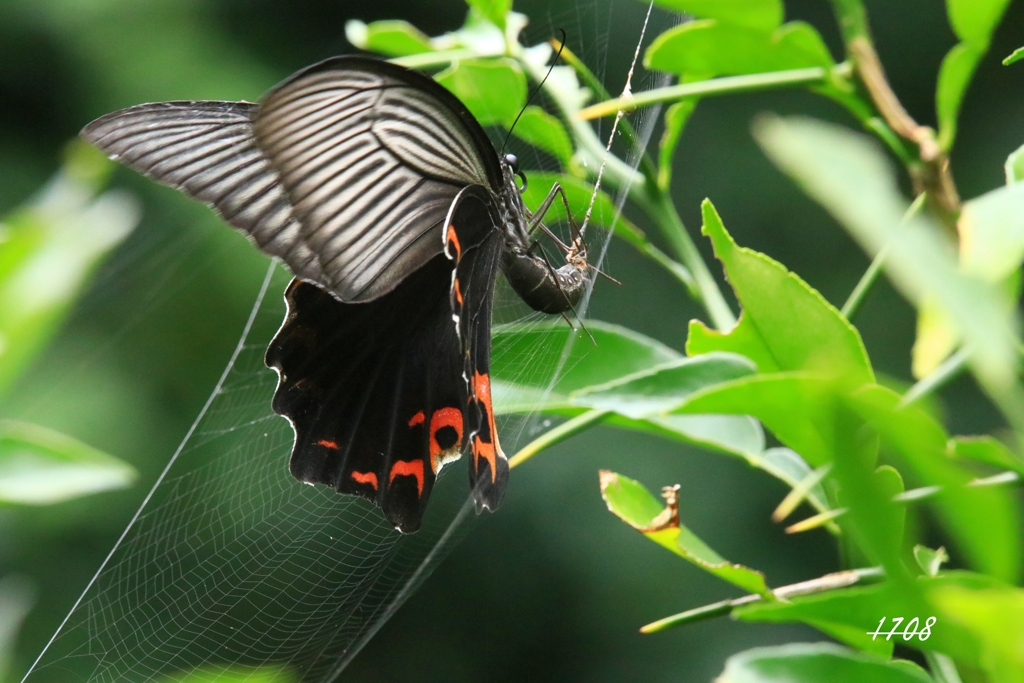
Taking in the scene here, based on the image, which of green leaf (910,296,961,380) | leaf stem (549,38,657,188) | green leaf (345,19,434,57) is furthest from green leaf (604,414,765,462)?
green leaf (345,19,434,57)

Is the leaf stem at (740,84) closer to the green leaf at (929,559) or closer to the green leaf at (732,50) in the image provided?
the green leaf at (732,50)

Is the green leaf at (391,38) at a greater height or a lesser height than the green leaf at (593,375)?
greater

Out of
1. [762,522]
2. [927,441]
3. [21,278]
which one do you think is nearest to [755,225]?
[762,522]

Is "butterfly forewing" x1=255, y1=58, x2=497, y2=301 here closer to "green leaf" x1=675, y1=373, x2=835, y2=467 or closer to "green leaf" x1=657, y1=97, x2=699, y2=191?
"green leaf" x1=657, y1=97, x2=699, y2=191

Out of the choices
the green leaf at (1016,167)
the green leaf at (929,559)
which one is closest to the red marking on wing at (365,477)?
the green leaf at (929,559)

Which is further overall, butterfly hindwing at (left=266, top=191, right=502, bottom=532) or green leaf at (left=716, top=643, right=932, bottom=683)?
butterfly hindwing at (left=266, top=191, right=502, bottom=532)

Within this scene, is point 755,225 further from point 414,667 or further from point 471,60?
point 471,60

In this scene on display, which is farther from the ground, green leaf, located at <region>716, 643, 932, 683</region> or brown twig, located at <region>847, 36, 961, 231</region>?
brown twig, located at <region>847, 36, 961, 231</region>
